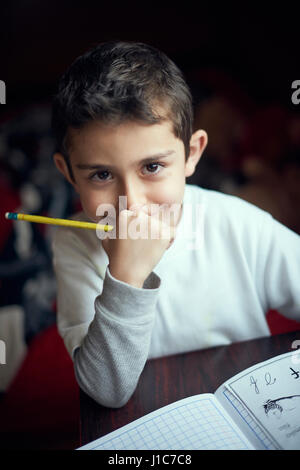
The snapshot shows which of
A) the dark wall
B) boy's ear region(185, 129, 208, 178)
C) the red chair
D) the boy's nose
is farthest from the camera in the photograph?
the dark wall

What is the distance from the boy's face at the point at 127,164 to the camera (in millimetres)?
541

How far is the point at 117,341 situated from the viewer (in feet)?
1.76

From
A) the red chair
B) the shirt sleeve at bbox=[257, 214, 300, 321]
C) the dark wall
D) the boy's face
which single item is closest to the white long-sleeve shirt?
the shirt sleeve at bbox=[257, 214, 300, 321]

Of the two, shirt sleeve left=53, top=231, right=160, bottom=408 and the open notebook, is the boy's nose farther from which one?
the open notebook

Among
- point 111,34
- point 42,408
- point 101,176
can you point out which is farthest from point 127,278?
point 111,34

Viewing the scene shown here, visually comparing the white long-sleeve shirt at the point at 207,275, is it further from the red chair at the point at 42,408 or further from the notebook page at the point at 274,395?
the red chair at the point at 42,408

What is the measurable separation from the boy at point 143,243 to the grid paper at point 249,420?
12 cm

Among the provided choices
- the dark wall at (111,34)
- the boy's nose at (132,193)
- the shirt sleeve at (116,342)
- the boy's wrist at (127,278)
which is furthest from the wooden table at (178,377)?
the dark wall at (111,34)

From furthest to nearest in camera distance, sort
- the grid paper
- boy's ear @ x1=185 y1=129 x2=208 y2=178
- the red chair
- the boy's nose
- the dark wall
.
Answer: the dark wall < the red chair < boy's ear @ x1=185 y1=129 x2=208 y2=178 < the boy's nose < the grid paper

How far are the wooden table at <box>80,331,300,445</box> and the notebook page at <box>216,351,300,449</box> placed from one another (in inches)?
1.4

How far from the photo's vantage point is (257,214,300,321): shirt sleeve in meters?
0.68

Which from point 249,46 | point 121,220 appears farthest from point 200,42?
point 121,220

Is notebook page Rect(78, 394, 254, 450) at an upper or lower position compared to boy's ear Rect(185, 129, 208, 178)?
lower

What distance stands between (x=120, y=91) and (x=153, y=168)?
0.37 feet
